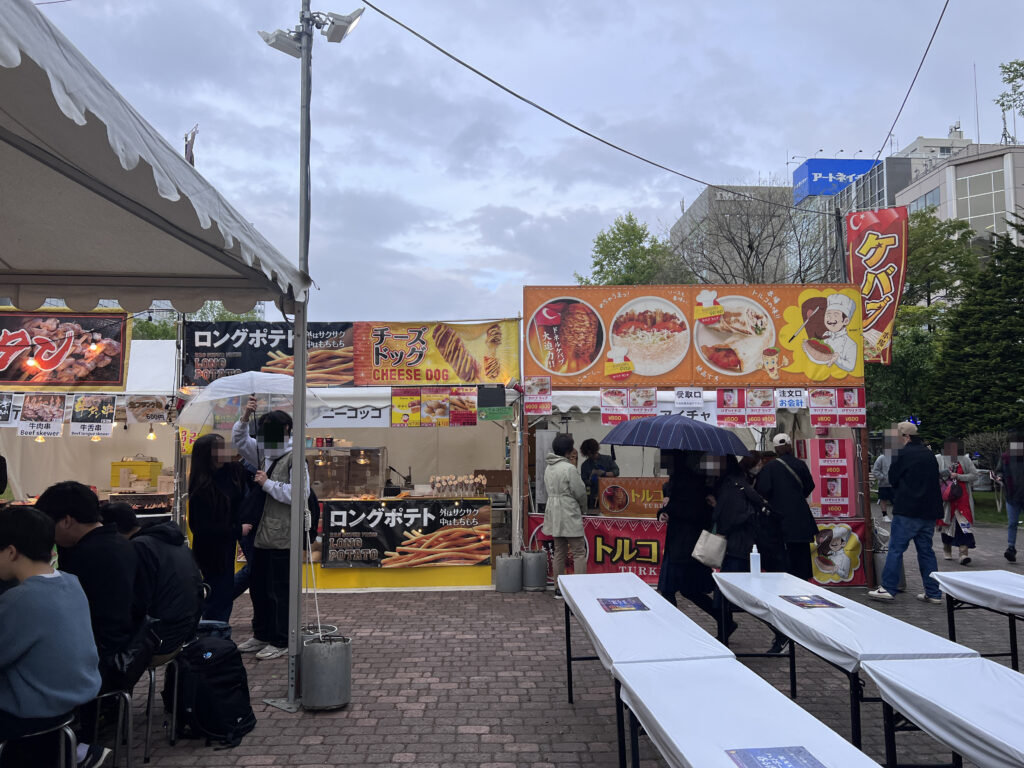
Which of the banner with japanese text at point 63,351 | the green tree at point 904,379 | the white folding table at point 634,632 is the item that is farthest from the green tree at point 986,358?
the banner with japanese text at point 63,351

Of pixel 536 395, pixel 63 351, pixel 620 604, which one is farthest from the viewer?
pixel 63 351

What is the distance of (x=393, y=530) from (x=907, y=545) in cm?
584

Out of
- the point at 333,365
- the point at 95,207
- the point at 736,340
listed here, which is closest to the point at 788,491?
the point at 736,340

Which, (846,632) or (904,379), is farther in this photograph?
(904,379)

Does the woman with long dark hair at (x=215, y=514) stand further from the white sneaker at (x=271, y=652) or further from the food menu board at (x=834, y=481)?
the food menu board at (x=834, y=481)

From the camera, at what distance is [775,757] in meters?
2.23

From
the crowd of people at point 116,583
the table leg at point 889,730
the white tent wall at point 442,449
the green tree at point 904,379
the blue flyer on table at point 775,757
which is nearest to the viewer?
the blue flyer on table at point 775,757

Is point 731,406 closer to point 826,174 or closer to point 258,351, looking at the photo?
point 258,351

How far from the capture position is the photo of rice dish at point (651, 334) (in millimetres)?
9305

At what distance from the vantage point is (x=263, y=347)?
390 inches

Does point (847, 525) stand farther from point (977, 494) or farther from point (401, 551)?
point (977, 494)

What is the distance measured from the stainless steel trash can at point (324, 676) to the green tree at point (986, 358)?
76.8 feet

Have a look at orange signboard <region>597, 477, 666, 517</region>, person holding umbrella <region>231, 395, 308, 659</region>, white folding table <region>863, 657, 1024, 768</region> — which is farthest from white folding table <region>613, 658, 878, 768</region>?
orange signboard <region>597, 477, 666, 517</region>

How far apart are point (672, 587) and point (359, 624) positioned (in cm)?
323
